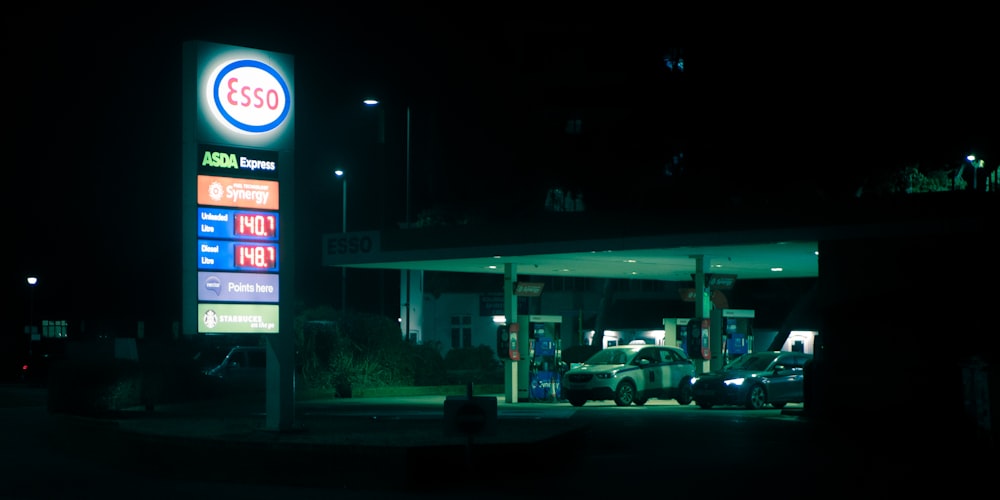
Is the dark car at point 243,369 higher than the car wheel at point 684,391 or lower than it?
higher

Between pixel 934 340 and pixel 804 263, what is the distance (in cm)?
Answer: 1076

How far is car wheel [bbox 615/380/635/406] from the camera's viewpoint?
32375mm

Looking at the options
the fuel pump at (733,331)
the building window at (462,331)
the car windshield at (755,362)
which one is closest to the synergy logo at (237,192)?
the car windshield at (755,362)

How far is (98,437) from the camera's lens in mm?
19656

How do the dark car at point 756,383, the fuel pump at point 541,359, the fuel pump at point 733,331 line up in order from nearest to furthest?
the dark car at point 756,383 < the fuel pump at point 541,359 < the fuel pump at point 733,331

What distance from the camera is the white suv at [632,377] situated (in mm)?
32312

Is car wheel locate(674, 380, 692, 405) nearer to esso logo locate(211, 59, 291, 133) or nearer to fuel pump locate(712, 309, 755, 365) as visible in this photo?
fuel pump locate(712, 309, 755, 365)

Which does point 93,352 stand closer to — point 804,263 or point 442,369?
point 442,369

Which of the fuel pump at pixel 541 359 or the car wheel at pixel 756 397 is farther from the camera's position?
the fuel pump at pixel 541 359

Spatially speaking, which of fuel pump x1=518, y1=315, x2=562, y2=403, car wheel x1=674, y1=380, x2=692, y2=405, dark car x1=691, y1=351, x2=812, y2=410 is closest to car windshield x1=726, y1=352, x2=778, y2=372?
dark car x1=691, y1=351, x2=812, y2=410

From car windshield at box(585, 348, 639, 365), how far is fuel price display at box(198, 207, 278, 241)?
15.3 metres

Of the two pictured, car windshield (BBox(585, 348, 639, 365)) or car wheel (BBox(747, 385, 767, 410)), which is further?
car windshield (BBox(585, 348, 639, 365))

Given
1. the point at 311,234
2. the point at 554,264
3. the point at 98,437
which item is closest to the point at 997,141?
the point at 554,264

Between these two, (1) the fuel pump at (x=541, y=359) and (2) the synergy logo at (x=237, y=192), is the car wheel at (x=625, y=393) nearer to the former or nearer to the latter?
(1) the fuel pump at (x=541, y=359)
